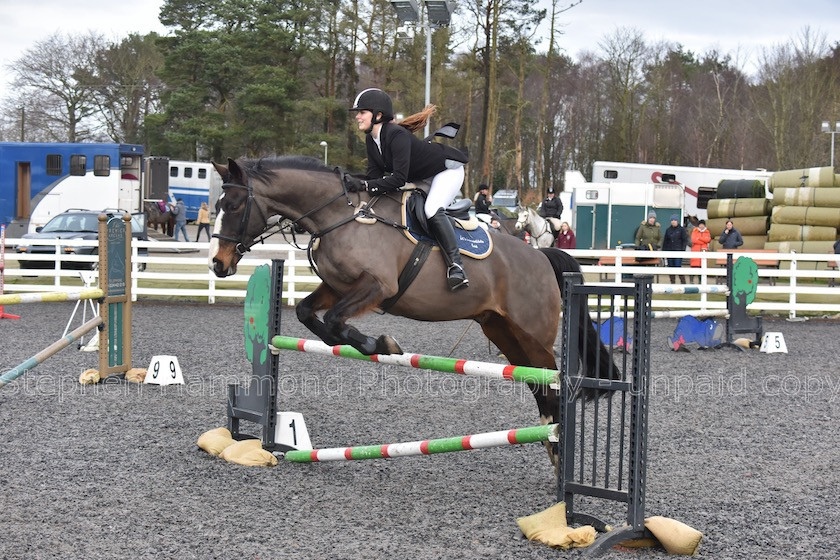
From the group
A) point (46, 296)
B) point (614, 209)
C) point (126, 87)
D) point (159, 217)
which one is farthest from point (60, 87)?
point (46, 296)

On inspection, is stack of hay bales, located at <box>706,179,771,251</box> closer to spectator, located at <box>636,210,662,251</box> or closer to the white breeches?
spectator, located at <box>636,210,662,251</box>

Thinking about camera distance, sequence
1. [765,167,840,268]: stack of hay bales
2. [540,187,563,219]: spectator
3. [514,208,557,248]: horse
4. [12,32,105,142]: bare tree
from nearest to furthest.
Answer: [514,208,557,248]: horse < [540,187,563,219]: spectator < [765,167,840,268]: stack of hay bales < [12,32,105,142]: bare tree

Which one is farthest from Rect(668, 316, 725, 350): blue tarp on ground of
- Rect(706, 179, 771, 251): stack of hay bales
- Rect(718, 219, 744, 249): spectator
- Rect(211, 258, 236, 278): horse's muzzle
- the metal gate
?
Rect(706, 179, 771, 251): stack of hay bales

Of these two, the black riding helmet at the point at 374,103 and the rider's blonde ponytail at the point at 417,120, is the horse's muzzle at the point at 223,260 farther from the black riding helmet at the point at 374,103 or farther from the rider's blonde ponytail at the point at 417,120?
the rider's blonde ponytail at the point at 417,120

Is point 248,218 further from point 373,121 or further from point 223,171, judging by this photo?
point 373,121

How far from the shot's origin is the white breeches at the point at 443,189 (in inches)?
211

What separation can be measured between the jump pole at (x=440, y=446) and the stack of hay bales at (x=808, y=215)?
18787 mm

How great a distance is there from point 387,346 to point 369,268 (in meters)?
0.46

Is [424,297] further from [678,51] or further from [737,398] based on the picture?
[678,51]

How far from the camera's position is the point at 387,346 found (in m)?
4.96

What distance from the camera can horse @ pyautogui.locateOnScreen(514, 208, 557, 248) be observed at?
61.9 ft

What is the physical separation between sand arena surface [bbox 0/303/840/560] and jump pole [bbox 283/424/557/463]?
15 centimetres

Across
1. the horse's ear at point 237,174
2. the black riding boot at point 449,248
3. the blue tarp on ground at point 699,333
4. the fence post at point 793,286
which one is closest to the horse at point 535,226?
the fence post at point 793,286

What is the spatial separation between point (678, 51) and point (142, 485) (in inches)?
2176
